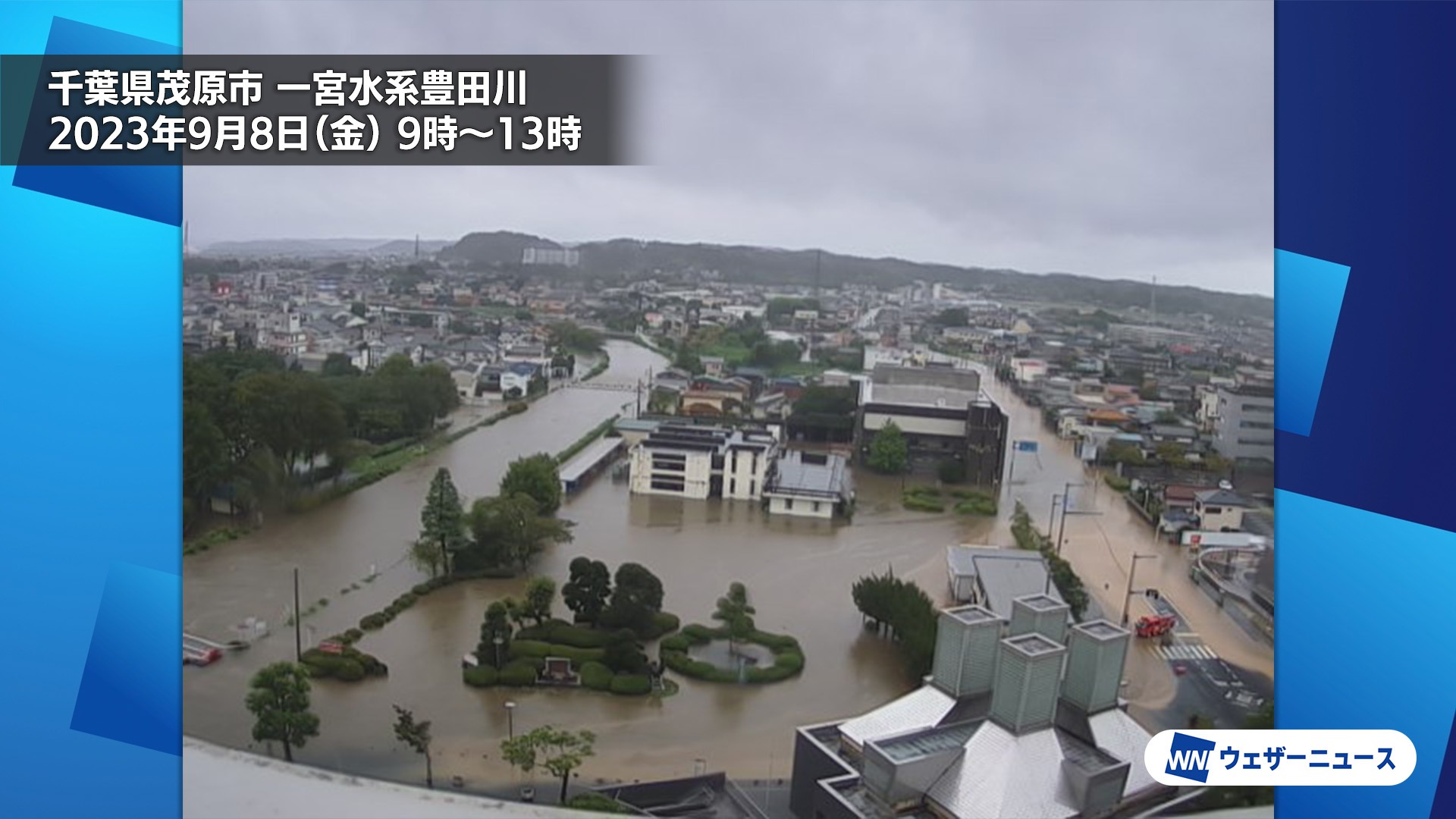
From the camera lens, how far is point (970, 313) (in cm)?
267

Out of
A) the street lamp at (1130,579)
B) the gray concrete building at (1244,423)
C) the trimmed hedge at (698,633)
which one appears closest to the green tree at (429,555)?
the trimmed hedge at (698,633)

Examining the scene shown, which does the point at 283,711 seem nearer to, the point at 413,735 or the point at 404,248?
the point at 413,735

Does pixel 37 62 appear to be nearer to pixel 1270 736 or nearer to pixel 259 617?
pixel 259 617

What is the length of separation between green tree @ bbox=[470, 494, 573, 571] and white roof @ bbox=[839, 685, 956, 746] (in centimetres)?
104

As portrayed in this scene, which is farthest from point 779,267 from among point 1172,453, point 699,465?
point 1172,453

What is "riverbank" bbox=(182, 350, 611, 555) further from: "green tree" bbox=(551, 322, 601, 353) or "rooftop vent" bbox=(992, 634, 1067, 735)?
"rooftop vent" bbox=(992, 634, 1067, 735)

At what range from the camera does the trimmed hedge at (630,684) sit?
243 centimetres

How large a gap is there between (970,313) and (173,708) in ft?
7.13

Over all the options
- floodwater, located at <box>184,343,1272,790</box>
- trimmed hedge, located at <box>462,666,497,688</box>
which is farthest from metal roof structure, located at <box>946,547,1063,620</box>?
trimmed hedge, located at <box>462,666,497,688</box>

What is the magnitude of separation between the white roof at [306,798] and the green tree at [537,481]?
3.11 feet

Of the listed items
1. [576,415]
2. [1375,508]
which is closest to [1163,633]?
[1375,508]

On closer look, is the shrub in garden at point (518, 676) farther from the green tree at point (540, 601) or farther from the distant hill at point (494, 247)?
the distant hill at point (494, 247)

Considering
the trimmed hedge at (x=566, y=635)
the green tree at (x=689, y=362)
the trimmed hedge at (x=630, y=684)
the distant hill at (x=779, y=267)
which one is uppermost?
the distant hill at (x=779, y=267)

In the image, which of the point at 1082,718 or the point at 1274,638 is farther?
the point at 1082,718
